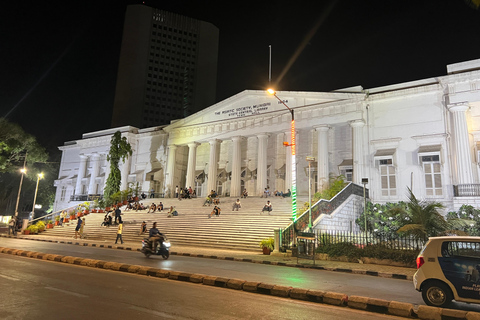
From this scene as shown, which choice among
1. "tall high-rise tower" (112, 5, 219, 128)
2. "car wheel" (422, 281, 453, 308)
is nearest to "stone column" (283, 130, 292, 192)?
"car wheel" (422, 281, 453, 308)

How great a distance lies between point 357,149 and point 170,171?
71.1 feet

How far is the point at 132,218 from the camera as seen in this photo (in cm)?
2938

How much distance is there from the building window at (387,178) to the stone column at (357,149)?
1.60 metres

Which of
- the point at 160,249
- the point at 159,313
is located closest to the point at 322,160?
the point at 160,249

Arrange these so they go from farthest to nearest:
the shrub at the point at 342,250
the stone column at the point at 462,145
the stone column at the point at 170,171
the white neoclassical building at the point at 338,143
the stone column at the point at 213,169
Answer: the stone column at the point at 170,171, the stone column at the point at 213,169, the white neoclassical building at the point at 338,143, the stone column at the point at 462,145, the shrub at the point at 342,250

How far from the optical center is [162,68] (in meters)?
98.2

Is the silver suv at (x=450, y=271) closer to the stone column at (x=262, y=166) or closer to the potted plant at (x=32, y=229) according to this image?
the stone column at (x=262, y=166)

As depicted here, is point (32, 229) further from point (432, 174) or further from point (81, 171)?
point (432, 174)

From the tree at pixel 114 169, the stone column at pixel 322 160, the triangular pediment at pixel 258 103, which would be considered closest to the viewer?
the stone column at pixel 322 160

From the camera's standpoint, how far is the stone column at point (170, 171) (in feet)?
129

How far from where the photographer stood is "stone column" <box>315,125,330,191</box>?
2925cm

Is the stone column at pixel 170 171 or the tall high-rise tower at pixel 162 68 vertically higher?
the tall high-rise tower at pixel 162 68

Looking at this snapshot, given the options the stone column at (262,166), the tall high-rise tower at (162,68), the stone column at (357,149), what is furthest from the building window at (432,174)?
the tall high-rise tower at (162,68)

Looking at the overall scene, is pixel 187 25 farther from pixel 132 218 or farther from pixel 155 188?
pixel 132 218
